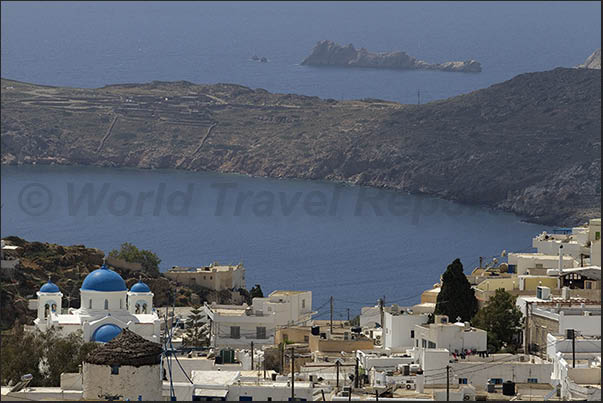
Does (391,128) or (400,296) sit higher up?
(391,128)

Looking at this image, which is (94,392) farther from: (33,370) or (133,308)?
(133,308)

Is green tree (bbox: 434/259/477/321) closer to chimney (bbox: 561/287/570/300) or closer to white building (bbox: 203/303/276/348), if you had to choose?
chimney (bbox: 561/287/570/300)

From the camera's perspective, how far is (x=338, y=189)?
449 ft

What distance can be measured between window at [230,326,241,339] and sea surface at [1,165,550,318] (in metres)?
11.5

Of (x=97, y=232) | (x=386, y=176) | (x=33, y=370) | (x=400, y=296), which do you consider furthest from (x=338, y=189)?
(x=33, y=370)

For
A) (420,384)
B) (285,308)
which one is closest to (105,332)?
(285,308)

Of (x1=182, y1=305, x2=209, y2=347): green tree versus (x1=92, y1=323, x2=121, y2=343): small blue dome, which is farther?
(x1=182, y1=305, x2=209, y2=347): green tree

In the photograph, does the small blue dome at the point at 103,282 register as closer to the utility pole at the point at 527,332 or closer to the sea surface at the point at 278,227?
the utility pole at the point at 527,332

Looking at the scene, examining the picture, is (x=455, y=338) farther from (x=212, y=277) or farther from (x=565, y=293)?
(x=212, y=277)

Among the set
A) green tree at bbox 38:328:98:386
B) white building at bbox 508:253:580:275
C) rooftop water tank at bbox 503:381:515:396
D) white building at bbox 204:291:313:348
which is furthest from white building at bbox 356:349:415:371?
white building at bbox 508:253:580:275

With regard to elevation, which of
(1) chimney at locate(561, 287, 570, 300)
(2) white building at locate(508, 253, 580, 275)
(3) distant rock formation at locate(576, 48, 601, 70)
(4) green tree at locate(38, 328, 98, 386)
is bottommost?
(4) green tree at locate(38, 328, 98, 386)

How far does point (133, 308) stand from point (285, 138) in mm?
122887

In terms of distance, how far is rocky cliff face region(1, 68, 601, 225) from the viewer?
451ft

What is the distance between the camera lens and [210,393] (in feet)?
77.6
